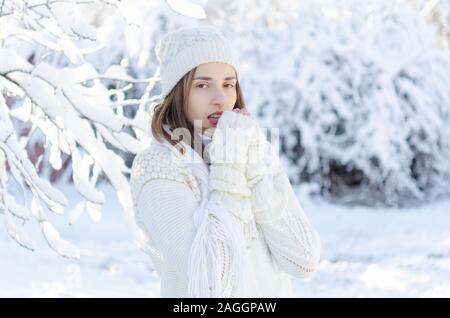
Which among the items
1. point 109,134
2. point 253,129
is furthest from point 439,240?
point 253,129

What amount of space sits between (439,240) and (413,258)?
113cm

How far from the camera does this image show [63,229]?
8.89 metres

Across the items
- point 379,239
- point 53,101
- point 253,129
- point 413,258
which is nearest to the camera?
point 253,129

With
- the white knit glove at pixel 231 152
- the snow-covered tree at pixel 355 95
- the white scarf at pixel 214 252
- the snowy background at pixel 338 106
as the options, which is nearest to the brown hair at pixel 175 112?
the white knit glove at pixel 231 152

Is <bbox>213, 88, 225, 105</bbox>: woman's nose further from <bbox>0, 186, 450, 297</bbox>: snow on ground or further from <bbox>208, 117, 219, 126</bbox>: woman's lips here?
<bbox>0, 186, 450, 297</bbox>: snow on ground

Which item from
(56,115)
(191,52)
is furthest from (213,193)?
(56,115)

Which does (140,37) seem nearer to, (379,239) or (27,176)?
(379,239)

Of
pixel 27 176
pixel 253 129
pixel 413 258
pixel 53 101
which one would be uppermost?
pixel 253 129

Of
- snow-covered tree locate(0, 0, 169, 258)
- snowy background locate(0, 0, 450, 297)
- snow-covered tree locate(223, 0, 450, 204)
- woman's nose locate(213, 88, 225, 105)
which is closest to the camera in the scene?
woman's nose locate(213, 88, 225, 105)

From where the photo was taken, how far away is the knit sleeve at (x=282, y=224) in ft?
6.87

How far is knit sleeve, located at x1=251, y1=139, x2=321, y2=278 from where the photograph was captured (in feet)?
6.87

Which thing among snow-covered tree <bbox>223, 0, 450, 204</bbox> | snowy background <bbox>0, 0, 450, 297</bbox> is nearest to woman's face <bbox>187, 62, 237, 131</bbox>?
snowy background <bbox>0, 0, 450, 297</bbox>

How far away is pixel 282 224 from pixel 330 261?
5.51 metres

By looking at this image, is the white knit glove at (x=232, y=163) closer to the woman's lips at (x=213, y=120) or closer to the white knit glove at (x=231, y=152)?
the white knit glove at (x=231, y=152)
